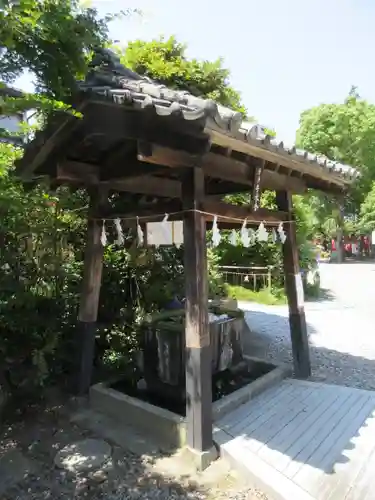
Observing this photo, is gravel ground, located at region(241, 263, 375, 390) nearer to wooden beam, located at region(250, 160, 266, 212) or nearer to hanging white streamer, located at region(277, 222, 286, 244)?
hanging white streamer, located at region(277, 222, 286, 244)

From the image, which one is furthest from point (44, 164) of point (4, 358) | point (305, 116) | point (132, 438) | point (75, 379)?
point (305, 116)

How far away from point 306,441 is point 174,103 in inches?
138

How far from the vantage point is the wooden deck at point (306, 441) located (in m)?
3.16

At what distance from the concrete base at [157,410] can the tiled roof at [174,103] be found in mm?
2932

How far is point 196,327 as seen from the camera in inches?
145

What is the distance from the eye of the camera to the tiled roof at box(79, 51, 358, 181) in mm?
2895

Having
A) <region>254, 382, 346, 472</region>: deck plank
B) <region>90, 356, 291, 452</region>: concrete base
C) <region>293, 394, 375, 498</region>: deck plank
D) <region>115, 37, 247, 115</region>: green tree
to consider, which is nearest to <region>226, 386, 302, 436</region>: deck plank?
<region>90, 356, 291, 452</region>: concrete base

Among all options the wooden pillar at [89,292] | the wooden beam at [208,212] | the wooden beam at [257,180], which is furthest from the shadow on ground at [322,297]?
the wooden pillar at [89,292]

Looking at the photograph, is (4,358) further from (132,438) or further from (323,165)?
(323,165)

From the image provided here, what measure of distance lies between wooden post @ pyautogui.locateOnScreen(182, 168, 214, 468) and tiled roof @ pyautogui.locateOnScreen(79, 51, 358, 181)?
0.71 metres

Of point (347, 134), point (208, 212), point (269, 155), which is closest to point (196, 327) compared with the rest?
point (208, 212)

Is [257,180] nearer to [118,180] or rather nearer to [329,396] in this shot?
[118,180]

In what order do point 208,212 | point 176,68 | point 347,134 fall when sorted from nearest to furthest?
point 208,212, point 176,68, point 347,134

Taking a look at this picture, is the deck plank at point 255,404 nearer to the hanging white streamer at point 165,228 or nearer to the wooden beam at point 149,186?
the hanging white streamer at point 165,228
